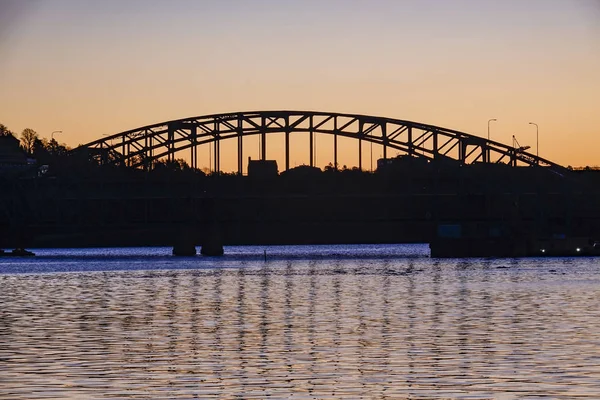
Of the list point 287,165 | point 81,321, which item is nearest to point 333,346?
point 81,321

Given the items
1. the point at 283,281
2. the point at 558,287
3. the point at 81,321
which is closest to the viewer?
the point at 81,321

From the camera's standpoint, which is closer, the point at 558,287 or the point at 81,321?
the point at 81,321

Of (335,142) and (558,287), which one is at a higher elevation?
(335,142)

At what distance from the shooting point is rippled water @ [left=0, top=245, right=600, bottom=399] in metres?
41.0

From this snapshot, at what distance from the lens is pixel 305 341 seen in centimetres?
5519

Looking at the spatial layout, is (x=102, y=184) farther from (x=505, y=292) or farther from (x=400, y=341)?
(x=400, y=341)

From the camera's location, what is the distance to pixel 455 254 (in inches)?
7662

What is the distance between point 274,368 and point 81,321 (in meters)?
24.4

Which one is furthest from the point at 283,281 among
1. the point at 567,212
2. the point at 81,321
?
the point at 567,212

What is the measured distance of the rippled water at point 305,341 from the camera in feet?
135

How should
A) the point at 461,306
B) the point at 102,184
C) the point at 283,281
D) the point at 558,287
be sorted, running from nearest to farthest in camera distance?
1. the point at 461,306
2. the point at 558,287
3. the point at 283,281
4. the point at 102,184

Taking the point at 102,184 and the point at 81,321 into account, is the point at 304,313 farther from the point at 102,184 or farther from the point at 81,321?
the point at 102,184

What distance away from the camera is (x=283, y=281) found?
118 m

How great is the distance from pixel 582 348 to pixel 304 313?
950 inches
